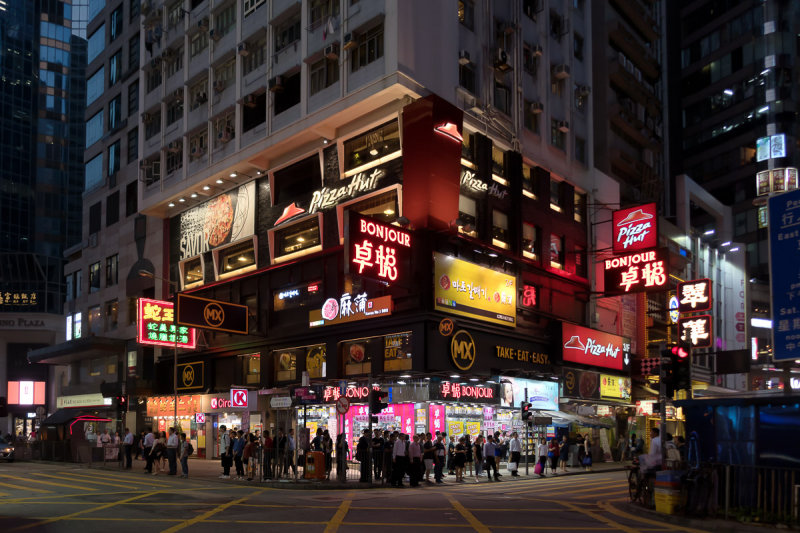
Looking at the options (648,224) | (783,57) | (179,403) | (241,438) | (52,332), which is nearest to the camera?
(241,438)

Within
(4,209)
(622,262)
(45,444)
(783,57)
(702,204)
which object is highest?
(783,57)

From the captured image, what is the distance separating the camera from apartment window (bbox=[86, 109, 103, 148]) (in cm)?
6369

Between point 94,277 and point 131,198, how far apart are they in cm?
754

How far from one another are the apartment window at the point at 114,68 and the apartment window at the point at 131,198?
9.44 m

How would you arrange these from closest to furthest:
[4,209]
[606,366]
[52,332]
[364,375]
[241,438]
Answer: [241,438] → [364,375] → [606,366] → [52,332] → [4,209]

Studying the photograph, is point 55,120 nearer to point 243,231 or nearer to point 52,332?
point 52,332

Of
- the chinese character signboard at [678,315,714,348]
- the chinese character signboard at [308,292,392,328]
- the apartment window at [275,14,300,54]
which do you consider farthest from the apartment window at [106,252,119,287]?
the chinese character signboard at [678,315,714,348]

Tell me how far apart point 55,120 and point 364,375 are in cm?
10294

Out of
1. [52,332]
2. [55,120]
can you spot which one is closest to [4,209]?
[55,120]

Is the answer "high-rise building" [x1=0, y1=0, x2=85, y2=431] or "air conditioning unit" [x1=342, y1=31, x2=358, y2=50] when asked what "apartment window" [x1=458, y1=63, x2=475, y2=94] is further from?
"high-rise building" [x1=0, y1=0, x2=85, y2=431]

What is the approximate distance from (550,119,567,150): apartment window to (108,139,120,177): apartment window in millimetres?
32787

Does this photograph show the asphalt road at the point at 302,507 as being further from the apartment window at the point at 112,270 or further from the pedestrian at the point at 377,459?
the apartment window at the point at 112,270

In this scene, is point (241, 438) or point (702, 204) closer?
point (241, 438)

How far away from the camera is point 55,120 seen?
401 ft
